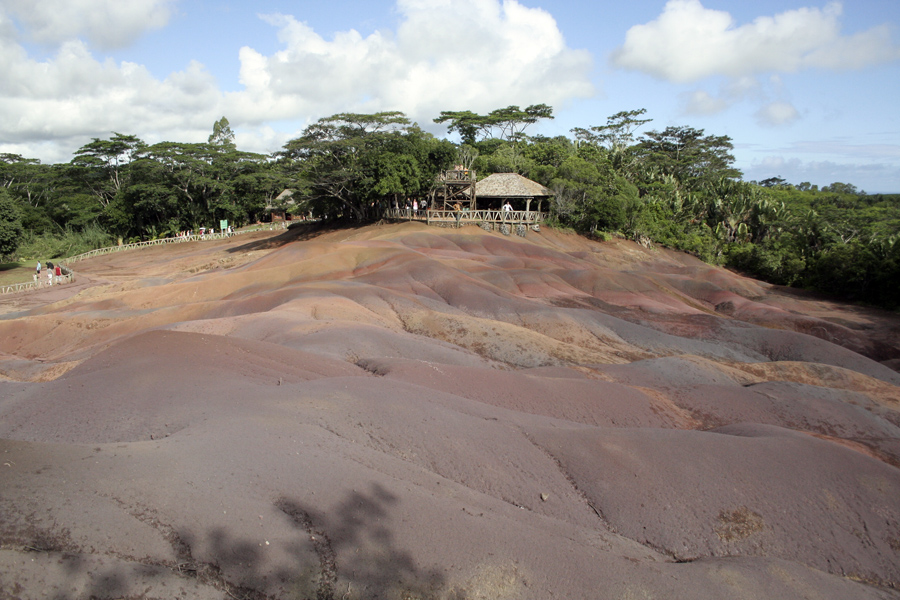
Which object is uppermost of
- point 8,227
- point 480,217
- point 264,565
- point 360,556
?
point 480,217

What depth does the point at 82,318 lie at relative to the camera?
21656 mm

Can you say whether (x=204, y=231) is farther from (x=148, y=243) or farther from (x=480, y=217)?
(x=480, y=217)

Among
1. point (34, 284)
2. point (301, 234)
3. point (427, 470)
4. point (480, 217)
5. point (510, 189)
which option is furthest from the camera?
point (301, 234)

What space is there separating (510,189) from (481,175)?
451 inches

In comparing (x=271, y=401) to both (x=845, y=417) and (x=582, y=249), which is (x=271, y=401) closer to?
(x=845, y=417)

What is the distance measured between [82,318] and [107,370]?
12609mm

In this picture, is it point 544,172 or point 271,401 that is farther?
point 544,172

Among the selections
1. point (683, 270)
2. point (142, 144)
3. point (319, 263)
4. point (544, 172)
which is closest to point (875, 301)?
point (683, 270)

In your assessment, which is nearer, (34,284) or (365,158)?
→ (34,284)

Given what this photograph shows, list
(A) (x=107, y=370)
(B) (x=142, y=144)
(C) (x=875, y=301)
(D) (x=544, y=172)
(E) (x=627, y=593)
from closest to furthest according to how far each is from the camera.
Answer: (E) (x=627, y=593) < (A) (x=107, y=370) < (C) (x=875, y=301) < (D) (x=544, y=172) < (B) (x=142, y=144)

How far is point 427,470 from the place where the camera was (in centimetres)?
806

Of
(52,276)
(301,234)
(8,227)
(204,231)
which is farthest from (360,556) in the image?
(204,231)

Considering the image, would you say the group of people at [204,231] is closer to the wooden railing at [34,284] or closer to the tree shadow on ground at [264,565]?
the wooden railing at [34,284]

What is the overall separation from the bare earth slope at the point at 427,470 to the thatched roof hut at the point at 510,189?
29.5 metres
